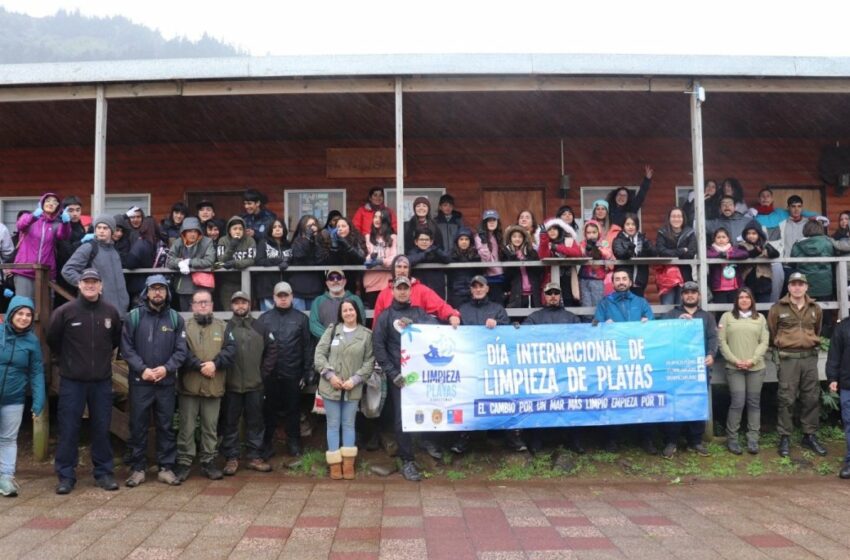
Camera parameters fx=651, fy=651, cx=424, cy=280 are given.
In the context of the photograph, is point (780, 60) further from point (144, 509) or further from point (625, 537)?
point (144, 509)

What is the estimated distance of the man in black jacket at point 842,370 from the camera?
6.46 m

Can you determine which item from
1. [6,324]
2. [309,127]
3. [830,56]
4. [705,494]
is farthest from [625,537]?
[309,127]

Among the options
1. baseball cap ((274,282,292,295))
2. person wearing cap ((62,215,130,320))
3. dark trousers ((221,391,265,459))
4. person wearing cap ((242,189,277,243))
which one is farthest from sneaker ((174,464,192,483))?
person wearing cap ((242,189,277,243))

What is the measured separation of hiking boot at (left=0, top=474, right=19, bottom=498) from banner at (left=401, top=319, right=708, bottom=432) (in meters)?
3.36

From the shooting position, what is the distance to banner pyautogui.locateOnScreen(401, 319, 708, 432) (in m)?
6.40

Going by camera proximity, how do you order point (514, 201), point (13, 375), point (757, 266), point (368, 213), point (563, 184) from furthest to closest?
point (514, 201), point (563, 184), point (368, 213), point (757, 266), point (13, 375)

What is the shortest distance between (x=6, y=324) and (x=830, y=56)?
8.80 m

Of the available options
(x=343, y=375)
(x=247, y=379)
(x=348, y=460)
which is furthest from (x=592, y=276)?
(x=247, y=379)

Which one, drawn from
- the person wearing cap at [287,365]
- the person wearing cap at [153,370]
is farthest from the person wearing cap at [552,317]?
the person wearing cap at [153,370]

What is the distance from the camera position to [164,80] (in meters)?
7.16

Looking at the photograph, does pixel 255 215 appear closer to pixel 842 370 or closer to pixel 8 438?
pixel 8 438

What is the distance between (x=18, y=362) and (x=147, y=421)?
1.17 metres

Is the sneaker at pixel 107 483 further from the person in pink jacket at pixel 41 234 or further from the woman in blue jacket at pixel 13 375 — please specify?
the person in pink jacket at pixel 41 234

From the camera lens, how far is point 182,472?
6.07 m
